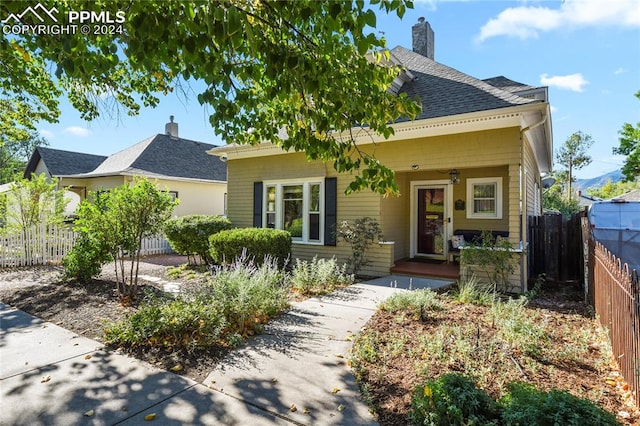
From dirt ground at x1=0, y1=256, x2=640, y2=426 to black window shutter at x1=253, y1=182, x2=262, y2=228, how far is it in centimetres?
312

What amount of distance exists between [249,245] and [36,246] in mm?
6961

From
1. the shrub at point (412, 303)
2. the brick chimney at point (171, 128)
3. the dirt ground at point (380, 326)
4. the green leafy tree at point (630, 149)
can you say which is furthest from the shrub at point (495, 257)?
the green leafy tree at point (630, 149)

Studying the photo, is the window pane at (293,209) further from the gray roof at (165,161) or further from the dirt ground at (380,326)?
the gray roof at (165,161)

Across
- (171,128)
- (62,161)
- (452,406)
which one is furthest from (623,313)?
(62,161)

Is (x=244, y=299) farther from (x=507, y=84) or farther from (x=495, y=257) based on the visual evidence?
(x=507, y=84)

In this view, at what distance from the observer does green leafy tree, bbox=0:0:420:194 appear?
247cm

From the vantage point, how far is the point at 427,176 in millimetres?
9938

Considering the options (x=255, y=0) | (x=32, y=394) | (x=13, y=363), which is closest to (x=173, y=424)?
(x=32, y=394)

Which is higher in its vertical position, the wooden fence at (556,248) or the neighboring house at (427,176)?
the neighboring house at (427,176)

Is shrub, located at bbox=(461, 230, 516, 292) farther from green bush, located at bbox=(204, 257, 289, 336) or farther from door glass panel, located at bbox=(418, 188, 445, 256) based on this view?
green bush, located at bbox=(204, 257, 289, 336)

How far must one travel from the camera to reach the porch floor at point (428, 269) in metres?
7.91

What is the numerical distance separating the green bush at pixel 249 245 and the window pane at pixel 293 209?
1.32 meters

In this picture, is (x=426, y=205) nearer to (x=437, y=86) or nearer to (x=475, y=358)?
(x=437, y=86)

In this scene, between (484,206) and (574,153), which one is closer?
(484,206)
